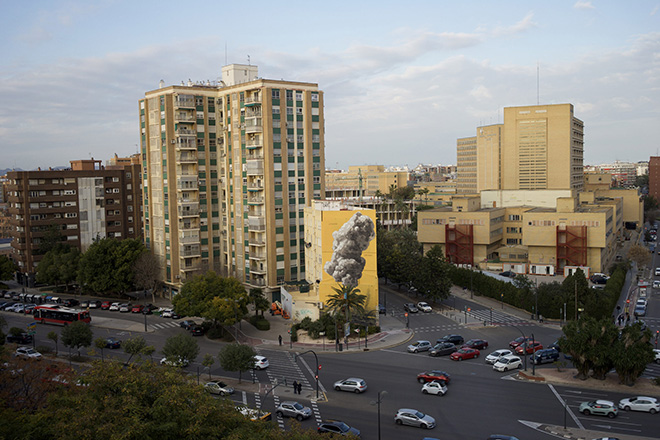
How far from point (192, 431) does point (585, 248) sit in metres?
85.5

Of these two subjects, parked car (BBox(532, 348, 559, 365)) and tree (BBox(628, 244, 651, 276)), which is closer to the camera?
parked car (BBox(532, 348, 559, 365))

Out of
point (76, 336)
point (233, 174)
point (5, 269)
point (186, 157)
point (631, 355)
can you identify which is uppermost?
point (186, 157)

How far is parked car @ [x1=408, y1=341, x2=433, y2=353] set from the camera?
58375 millimetres

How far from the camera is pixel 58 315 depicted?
72.1 m

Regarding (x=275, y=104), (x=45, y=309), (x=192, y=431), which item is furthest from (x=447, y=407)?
(x=45, y=309)

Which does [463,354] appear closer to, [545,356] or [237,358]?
[545,356]

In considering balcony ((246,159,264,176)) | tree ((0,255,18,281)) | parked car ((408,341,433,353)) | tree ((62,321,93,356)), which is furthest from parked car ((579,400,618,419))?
tree ((0,255,18,281))

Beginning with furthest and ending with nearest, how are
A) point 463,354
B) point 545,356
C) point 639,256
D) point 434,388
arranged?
point 639,256 → point 463,354 → point 545,356 → point 434,388

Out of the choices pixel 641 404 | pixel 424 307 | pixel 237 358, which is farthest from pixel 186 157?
pixel 641 404

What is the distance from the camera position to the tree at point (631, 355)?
45.3 meters

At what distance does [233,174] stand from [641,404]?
5852cm

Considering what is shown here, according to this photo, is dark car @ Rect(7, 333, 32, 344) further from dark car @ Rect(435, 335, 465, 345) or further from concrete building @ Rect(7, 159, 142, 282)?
dark car @ Rect(435, 335, 465, 345)

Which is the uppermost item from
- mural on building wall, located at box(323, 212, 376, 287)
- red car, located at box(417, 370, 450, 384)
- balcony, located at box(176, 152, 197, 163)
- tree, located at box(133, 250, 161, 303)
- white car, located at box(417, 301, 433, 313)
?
balcony, located at box(176, 152, 197, 163)

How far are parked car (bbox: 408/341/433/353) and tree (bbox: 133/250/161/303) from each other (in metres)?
42.1
